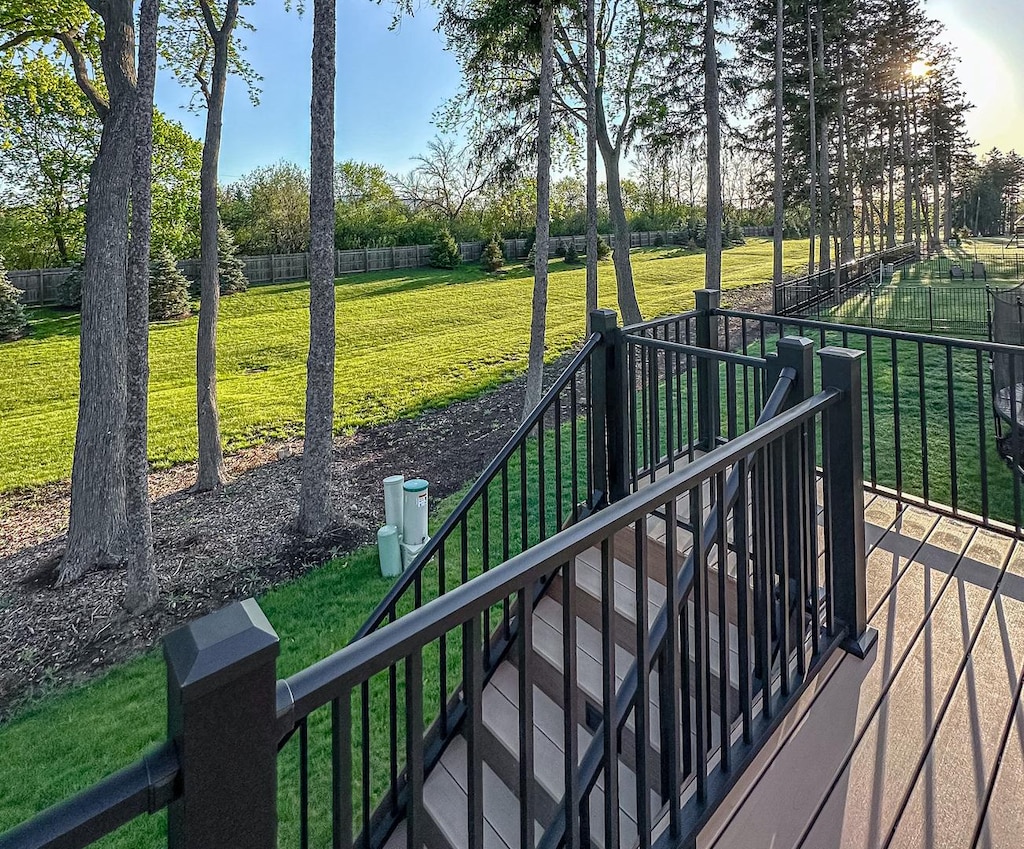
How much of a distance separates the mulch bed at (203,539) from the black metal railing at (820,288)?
7983 millimetres

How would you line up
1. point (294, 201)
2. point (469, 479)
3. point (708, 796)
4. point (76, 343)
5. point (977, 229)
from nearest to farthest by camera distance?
point (708, 796) < point (469, 479) < point (76, 343) < point (294, 201) < point (977, 229)

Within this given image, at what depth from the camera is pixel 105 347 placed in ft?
19.8

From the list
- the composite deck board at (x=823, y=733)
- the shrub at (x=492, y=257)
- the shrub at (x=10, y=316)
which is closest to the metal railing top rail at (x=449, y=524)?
the composite deck board at (x=823, y=733)

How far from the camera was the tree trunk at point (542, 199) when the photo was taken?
8023 millimetres

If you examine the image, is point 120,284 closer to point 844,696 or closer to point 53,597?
point 53,597

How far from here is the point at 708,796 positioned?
5.23 feet

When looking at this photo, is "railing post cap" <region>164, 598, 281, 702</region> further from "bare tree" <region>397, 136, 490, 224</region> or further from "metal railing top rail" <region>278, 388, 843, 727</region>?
"bare tree" <region>397, 136, 490, 224</region>

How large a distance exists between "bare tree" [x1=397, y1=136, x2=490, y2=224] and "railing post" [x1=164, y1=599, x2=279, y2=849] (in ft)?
106

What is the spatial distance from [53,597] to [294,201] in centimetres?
2165

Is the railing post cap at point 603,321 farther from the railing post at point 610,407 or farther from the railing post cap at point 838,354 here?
the railing post cap at point 838,354

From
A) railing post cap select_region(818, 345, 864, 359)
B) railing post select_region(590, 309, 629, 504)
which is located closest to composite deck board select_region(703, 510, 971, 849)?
railing post cap select_region(818, 345, 864, 359)

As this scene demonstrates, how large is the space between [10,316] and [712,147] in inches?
639

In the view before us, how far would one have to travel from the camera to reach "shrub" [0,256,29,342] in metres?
14.6

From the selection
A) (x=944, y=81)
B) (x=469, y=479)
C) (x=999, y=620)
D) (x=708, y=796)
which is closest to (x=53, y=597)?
(x=469, y=479)
